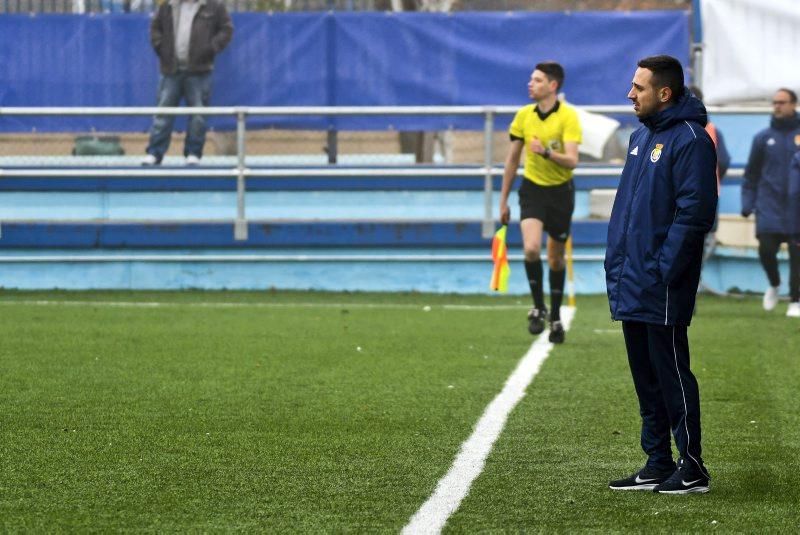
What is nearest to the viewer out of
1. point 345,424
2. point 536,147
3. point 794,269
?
point 345,424

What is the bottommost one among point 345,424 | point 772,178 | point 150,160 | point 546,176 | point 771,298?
point 771,298

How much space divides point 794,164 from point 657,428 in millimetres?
9406

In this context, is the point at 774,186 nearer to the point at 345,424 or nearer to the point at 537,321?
the point at 537,321

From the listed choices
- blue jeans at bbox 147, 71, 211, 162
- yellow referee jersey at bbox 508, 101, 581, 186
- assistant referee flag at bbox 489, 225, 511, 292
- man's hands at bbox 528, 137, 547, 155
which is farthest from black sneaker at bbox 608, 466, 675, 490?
blue jeans at bbox 147, 71, 211, 162

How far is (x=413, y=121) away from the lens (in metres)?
18.0

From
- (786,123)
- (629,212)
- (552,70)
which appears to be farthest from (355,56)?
(629,212)

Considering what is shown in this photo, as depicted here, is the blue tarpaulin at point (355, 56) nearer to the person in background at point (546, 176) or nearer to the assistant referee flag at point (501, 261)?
the assistant referee flag at point (501, 261)

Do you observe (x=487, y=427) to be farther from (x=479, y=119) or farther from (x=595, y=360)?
(x=479, y=119)

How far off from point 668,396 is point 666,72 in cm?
127

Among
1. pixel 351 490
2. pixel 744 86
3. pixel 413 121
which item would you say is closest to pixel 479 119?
pixel 413 121

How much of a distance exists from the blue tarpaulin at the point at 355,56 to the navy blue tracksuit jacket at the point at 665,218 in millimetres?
11851

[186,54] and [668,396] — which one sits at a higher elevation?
[186,54]

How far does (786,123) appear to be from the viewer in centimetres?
1552

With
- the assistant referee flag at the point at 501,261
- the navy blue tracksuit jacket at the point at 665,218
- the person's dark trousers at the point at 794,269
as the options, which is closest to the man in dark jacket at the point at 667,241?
the navy blue tracksuit jacket at the point at 665,218
